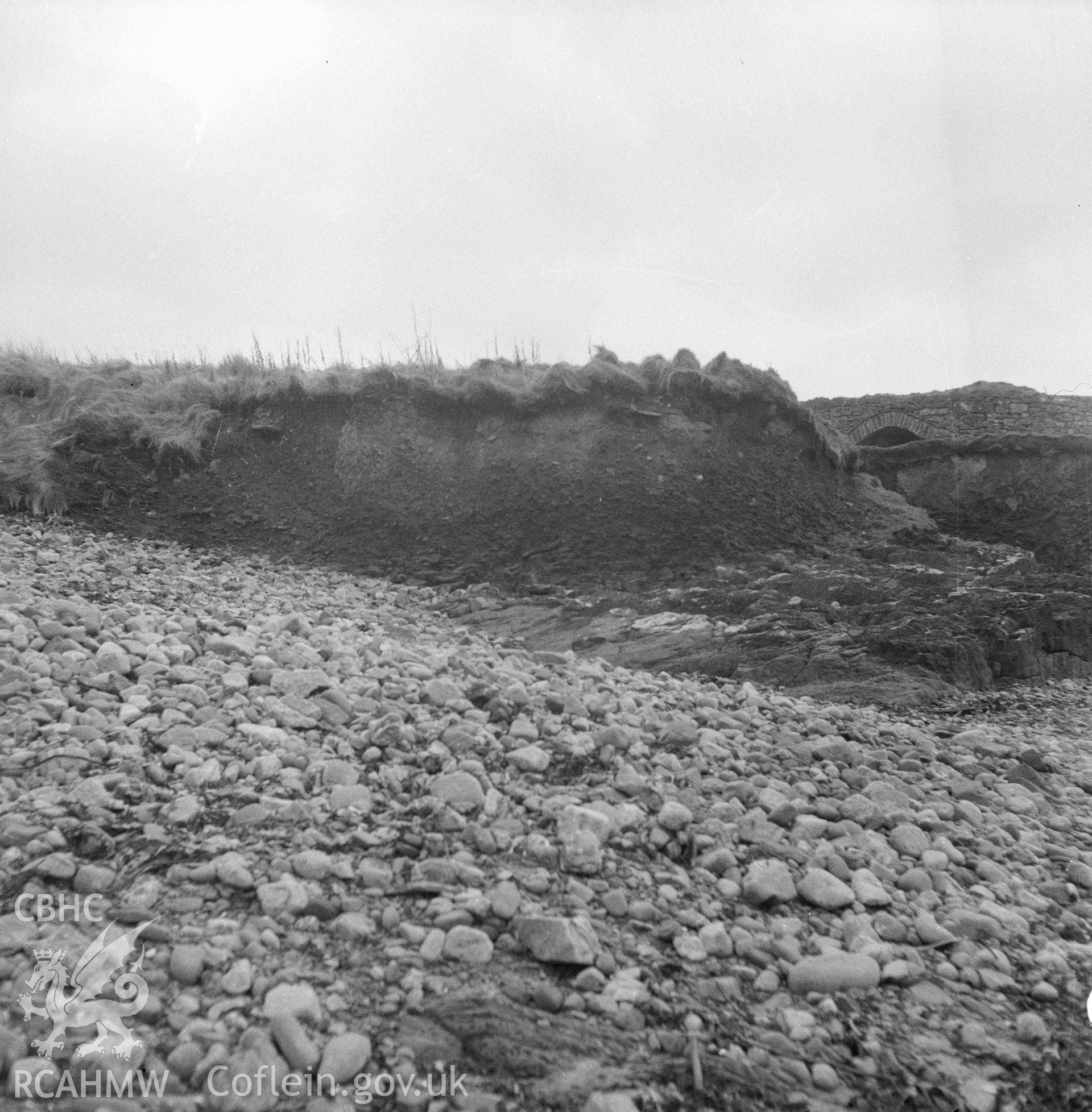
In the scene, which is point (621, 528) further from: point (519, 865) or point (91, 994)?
point (91, 994)

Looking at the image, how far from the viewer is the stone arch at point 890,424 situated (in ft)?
56.6

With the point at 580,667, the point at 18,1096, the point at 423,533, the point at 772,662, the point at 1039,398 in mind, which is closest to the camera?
the point at 18,1096

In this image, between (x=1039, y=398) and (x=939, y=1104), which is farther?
(x=1039, y=398)

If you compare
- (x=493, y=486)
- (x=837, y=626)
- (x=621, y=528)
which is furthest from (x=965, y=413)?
(x=837, y=626)

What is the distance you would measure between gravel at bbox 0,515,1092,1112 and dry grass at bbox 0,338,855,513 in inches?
218

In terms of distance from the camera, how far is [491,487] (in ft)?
29.7

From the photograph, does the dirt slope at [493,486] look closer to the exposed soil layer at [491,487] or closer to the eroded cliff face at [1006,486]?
the exposed soil layer at [491,487]

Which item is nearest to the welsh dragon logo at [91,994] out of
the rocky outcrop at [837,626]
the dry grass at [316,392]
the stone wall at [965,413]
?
the rocky outcrop at [837,626]

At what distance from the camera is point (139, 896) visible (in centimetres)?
223

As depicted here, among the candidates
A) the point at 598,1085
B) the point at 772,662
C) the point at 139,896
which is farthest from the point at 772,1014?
the point at 772,662

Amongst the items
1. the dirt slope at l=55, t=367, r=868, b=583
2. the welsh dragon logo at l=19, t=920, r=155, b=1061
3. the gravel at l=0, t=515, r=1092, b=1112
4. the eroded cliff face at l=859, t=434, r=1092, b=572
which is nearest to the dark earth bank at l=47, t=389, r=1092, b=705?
the dirt slope at l=55, t=367, r=868, b=583

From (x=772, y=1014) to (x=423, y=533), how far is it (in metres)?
7.01

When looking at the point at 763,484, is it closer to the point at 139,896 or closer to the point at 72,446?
the point at 72,446

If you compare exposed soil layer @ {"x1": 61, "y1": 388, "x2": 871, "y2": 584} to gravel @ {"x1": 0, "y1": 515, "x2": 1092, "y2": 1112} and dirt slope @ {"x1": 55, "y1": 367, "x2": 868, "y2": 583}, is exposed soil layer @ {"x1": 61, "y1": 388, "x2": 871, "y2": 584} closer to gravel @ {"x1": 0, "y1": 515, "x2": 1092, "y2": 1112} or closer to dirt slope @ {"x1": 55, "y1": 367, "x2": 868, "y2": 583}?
dirt slope @ {"x1": 55, "y1": 367, "x2": 868, "y2": 583}
